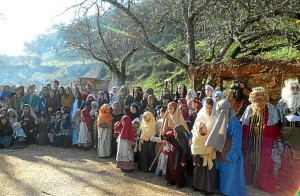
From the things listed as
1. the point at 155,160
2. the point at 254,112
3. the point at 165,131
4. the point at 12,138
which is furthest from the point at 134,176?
the point at 12,138

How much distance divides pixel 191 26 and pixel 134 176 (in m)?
4.97

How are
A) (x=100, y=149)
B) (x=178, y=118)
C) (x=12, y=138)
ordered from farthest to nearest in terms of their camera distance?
(x=12, y=138) < (x=100, y=149) < (x=178, y=118)

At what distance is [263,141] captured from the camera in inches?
202

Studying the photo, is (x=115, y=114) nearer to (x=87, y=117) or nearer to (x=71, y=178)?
(x=87, y=117)

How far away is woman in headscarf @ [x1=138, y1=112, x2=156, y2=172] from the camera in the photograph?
20.3 ft

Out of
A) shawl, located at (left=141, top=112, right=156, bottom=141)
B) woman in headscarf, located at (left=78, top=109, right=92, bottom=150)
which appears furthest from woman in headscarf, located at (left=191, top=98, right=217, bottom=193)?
woman in headscarf, located at (left=78, top=109, right=92, bottom=150)

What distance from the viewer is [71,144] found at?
8.88 metres

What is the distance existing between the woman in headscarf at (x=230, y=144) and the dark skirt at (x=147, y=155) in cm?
168

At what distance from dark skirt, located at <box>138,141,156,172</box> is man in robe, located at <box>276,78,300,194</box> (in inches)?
92.3

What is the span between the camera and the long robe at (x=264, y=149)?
5.07 metres

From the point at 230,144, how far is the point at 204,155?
0.44m

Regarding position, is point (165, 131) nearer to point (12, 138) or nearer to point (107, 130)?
point (107, 130)

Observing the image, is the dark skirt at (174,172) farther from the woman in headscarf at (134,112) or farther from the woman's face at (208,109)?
the woman in headscarf at (134,112)

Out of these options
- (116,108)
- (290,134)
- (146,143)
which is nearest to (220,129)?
(290,134)
